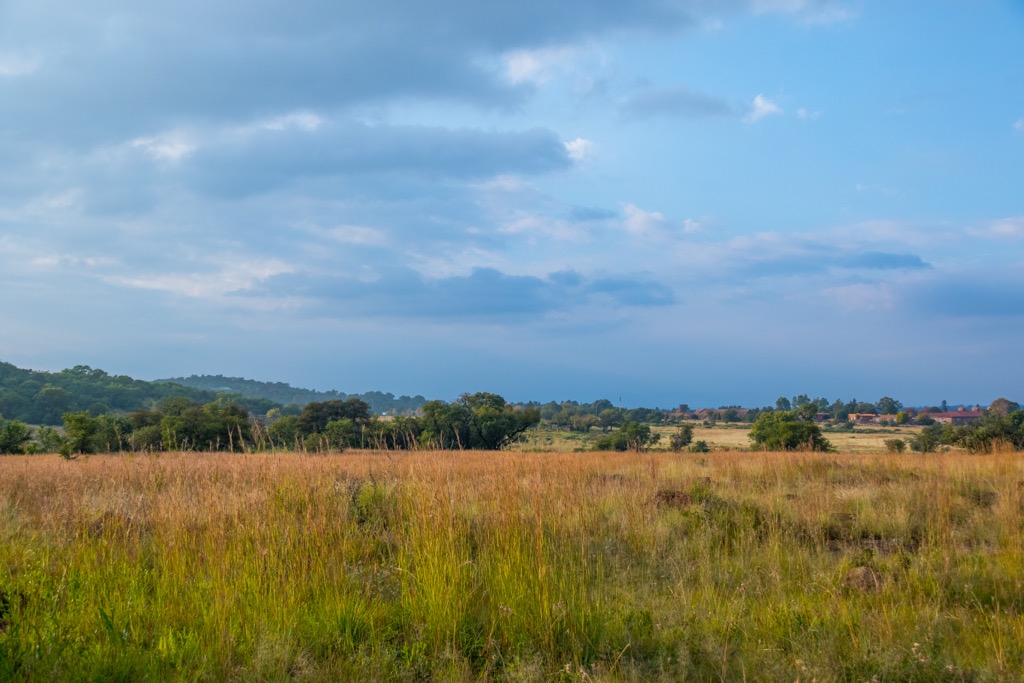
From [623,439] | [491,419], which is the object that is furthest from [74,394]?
[623,439]

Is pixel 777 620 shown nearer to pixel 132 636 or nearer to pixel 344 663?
pixel 344 663

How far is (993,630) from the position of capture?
4.71 m

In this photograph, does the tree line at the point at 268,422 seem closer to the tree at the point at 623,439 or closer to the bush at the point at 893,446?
the tree at the point at 623,439

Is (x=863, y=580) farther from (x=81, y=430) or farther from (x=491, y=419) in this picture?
(x=491, y=419)

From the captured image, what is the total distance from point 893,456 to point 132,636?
57.7 feet

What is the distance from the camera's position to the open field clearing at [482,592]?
13.2 feet

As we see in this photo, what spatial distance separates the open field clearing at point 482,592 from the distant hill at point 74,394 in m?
70.4

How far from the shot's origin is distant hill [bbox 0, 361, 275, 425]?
74438mm

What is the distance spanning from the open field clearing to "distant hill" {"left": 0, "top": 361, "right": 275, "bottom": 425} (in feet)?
231

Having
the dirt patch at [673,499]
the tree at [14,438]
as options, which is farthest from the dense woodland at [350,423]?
the dirt patch at [673,499]

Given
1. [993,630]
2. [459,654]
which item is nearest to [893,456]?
[993,630]

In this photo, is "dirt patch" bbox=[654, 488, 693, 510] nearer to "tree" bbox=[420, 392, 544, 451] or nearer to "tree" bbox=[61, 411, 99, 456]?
"tree" bbox=[61, 411, 99, 456]

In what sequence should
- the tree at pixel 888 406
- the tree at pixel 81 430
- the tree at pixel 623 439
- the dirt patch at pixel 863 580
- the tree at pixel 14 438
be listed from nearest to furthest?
the dirt patch at pixel 863 580 → the tree at pixel 81 430 → the tree at pixel 14 438 → the tree at pixel 623 439 → the tree at pixel 888 406

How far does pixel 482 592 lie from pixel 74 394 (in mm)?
102170
